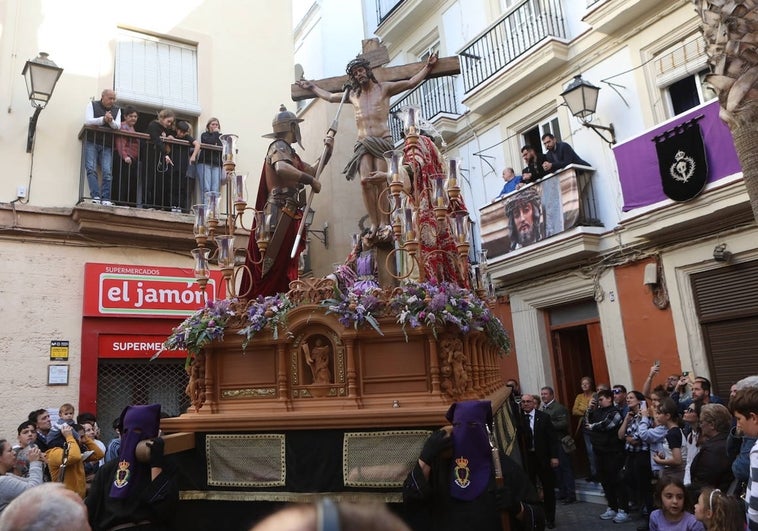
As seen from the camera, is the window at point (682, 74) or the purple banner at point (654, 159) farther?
the window at point (682, 74)

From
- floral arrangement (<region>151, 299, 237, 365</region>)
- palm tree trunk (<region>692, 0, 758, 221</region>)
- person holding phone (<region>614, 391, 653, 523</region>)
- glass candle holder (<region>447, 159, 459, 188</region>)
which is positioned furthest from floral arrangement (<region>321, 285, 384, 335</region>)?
person holding phone (<region>614, 391, 653, 523</region>)

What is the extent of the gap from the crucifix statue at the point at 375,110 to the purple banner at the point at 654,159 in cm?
441

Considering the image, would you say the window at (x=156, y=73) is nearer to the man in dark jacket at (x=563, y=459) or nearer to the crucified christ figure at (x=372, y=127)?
the crucified christ figure at (x=372, y=127)

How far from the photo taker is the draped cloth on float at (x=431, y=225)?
5.42 meters

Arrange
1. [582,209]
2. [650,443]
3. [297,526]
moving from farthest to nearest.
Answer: [582,209] → [650,443] → [297,526]

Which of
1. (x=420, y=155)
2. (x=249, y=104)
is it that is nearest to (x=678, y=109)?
(x=420, y=155)

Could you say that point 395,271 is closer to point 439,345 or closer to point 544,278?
point 439,345

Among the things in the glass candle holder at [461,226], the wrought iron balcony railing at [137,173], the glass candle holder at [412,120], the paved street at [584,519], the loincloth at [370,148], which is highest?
the wrought iron balcony railing at [137,173]

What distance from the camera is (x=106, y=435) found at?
888 centimetres

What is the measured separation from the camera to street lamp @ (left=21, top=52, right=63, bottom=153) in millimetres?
8297

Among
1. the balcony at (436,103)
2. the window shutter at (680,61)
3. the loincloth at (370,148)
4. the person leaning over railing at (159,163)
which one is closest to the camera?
the loincloth at (370,148)

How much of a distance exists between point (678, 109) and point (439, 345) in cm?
771

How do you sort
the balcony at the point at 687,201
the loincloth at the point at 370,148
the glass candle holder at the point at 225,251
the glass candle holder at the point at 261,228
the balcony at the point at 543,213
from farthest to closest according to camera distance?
the balcony at the point at 543,213, the balcony at the point at 687,201, the loincloth at the point at 370,148, the glass candle holder at the point at 261,228, the glass candle holder at the point at 225,251

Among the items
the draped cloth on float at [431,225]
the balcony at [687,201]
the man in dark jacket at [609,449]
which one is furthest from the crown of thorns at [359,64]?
the balcony at [687,201]
